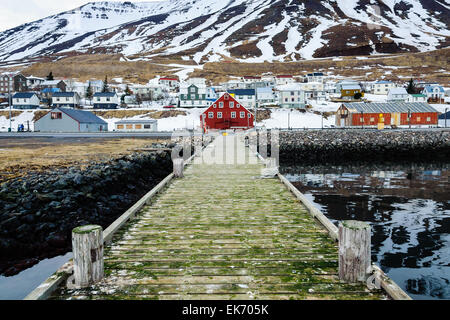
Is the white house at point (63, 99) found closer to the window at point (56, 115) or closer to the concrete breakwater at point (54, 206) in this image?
the window at point (56, 115)

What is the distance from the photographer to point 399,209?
54.5 feet

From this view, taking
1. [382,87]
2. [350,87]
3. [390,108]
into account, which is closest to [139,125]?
[390,108]

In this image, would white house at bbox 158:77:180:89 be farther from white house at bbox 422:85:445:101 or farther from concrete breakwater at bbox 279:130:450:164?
concrete breakwater at bbox 279:130:450:164

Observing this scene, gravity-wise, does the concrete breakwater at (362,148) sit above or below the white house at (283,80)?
below

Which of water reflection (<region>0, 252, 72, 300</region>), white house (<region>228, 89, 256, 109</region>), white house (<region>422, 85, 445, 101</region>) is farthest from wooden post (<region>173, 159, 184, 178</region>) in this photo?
white house (<region>422, 85, 445, 101</region>)

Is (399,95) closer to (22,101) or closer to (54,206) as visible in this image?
(22,101)

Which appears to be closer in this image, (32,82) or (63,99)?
(63,99)

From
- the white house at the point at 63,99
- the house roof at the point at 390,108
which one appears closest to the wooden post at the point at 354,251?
the house roof at the point at 390,108

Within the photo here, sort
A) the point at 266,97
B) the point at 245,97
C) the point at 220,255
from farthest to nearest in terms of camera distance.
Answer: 1. the point at 266,97
2. the point at 245,97
3. the point at 220,255

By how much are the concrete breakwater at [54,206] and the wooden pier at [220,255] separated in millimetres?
3404

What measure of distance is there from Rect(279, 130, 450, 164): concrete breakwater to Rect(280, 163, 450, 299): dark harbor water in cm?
419

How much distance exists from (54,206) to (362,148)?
3221 centimetres

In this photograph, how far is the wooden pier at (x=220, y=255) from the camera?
510 cm
